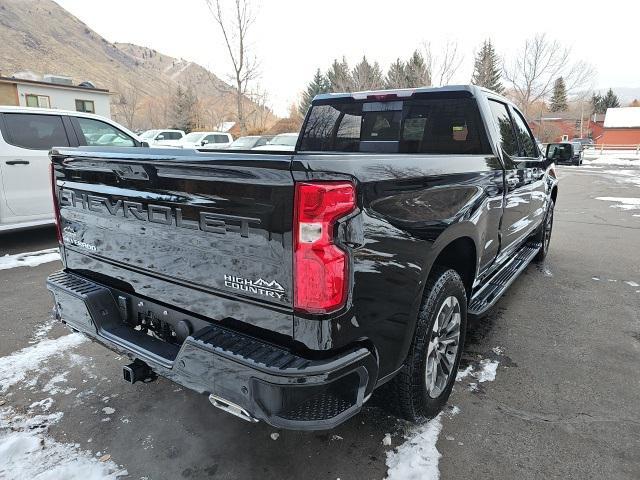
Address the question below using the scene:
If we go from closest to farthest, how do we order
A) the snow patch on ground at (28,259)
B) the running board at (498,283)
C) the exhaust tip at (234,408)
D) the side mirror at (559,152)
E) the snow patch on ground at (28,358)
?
the exhaust tip at (234,408)
the snow patch on ground at (28,358)
the running board at (498,283)
the side mirror at (559,152)
the snow patch on ground at (28,259)

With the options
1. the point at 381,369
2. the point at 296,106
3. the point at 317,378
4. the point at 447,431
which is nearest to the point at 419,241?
the point at 381,369

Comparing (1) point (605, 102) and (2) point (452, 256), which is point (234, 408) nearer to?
(2) point (452, 256)

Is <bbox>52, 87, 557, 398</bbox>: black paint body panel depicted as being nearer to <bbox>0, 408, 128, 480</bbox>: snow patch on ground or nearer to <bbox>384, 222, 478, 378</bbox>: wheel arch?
<bbox>384, 222, 478, 378</bbox>: wheel arch

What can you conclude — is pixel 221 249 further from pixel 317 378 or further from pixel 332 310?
pixel 317 378

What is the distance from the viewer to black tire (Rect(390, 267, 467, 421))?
90.8 inches

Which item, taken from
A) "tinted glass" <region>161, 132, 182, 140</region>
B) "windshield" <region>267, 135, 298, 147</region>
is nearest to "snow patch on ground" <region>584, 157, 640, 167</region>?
"windshield" <region>267, 135, 298, 147</region>

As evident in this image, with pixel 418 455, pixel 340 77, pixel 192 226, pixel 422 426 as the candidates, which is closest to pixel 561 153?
pixel 422 426

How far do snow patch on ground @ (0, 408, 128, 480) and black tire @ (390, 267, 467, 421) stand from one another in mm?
1443

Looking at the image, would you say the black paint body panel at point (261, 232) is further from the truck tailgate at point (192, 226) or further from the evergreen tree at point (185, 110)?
the evergreen tree at point (185, 110)

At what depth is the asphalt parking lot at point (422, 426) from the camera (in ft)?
7.59

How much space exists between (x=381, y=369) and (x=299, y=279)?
0.63m

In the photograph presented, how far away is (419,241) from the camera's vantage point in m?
2.17

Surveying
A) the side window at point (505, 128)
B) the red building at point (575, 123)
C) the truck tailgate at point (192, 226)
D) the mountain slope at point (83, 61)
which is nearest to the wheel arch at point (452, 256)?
the truck tailgate at point (192, 226)

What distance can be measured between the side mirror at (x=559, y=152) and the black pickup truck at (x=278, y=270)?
109 inches
